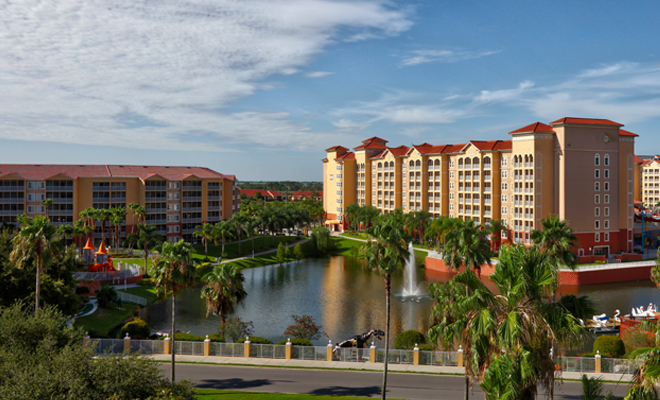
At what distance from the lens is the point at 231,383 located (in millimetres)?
31844

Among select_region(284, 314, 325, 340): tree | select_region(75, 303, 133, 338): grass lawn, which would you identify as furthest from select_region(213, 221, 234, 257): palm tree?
select_region(284, 314, 325, 340): tree

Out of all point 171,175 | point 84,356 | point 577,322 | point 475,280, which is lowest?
point 84,356

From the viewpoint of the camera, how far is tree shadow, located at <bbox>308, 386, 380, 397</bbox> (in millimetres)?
29750

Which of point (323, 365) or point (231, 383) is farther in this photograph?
point (323, 365)

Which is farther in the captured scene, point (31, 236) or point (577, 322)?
point (31, 236)

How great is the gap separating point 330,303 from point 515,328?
47813mm

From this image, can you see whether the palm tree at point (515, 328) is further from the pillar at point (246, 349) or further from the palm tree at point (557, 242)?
the palm tree at point (557, 242)

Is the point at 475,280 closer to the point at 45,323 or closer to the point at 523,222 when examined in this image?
the point at 45,323

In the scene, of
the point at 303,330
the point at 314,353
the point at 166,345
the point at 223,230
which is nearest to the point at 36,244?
the point at 166,345

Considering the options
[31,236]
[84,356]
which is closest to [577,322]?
[84,356]

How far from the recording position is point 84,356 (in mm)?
21109

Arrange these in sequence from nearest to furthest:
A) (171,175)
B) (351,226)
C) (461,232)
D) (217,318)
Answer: (461,232), (217,318), (171,175), (351,226)

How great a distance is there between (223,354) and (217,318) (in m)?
18.2

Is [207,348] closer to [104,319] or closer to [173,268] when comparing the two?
[173,268]
